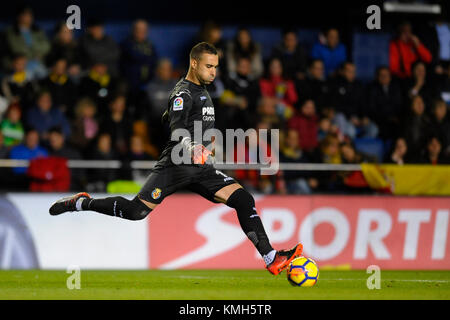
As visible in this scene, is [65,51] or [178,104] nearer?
[178,104]

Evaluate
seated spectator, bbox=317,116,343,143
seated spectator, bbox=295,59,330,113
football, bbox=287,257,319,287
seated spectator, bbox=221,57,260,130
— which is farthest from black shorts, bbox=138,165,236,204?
seated spectator, bbox=295,59,330,113

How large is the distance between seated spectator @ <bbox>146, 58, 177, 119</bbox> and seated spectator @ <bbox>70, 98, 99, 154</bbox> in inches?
42.7

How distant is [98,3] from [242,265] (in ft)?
24.4

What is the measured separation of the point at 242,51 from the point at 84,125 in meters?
3.62

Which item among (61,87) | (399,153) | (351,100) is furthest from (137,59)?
(399,153)

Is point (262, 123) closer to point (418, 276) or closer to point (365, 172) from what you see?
point (365, 172)

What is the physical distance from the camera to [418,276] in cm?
1214

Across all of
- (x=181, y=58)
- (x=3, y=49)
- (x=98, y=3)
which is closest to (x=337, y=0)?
(x=181, y=58)

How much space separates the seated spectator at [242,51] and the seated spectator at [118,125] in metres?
2.53

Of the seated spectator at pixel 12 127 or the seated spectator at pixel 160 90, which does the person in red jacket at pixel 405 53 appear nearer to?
the seated spectator at pixel 160 90

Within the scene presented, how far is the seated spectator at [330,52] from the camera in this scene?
58.7ft

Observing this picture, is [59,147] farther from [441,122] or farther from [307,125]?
[441,122]

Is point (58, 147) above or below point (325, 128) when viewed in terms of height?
below

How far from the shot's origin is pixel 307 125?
53.3 ft
